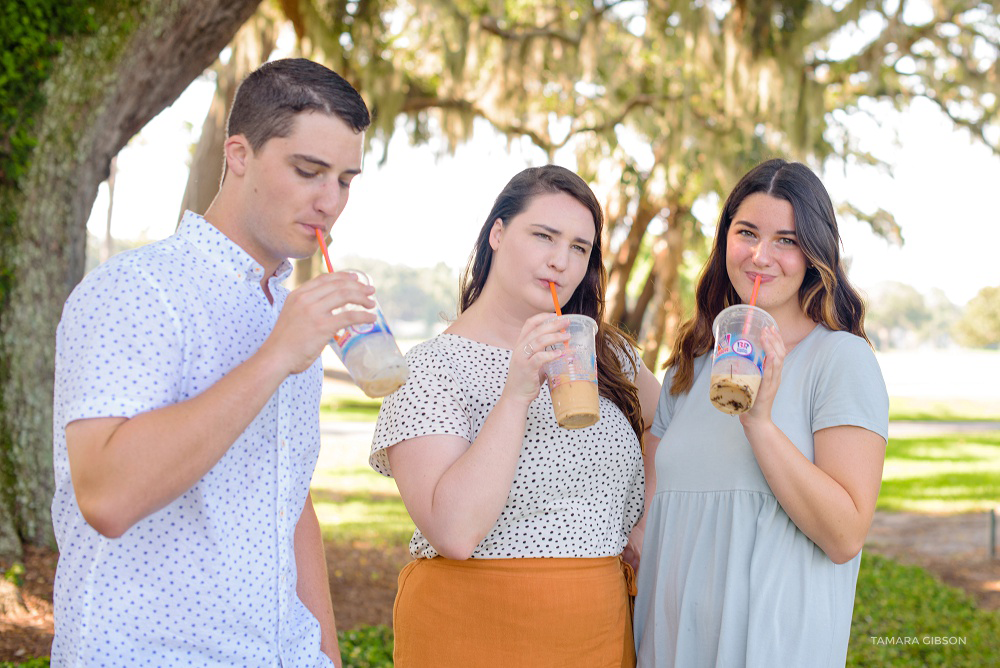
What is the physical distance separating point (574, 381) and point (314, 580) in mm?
737

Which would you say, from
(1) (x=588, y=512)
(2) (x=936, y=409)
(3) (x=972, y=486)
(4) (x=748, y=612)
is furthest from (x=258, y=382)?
(2) (x=936, y=409)

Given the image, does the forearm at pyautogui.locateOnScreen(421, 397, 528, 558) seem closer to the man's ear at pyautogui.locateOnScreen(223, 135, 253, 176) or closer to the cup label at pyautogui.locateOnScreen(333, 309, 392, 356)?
the cup label at pyautogui.locateOnScreen(333, 309, 392, 356)

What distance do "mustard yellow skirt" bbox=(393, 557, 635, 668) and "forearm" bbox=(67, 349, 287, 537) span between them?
958 mm

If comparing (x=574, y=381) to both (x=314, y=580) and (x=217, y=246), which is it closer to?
(x=314, y=580)

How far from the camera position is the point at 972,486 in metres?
10.5

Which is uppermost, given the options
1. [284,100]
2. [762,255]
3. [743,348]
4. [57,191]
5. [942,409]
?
[57,191]

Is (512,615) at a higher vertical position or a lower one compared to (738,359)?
lower

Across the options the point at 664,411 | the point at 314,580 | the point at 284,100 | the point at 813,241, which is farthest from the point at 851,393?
the point at 284,100

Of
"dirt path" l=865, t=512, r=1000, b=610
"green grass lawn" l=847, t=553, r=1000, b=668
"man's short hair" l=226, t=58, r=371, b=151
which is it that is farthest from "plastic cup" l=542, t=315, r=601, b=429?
"dirt path" l=865, t=512, r=1000, b=610

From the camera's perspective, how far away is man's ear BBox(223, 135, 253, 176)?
162 cm

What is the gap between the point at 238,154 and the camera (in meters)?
1.63

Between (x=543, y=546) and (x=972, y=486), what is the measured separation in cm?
1021

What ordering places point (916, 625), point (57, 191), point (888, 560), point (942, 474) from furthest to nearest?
point (942, 474), point (888, 560), point (916, 625), point (57, 191)

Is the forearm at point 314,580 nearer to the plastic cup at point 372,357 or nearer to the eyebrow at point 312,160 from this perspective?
the plastic cup at point 372,357
